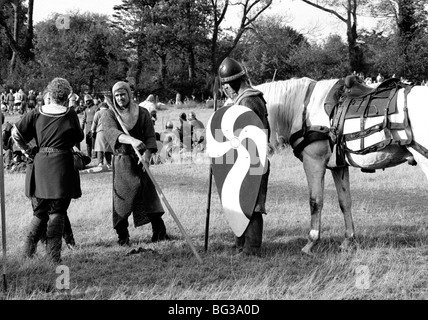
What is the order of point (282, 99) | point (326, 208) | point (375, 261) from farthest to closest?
1. point (326, 208)
2. point (282, 99)
3. point (375, 261)

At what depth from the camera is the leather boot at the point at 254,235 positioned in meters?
5.30

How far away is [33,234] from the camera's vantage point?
5246 millimetres

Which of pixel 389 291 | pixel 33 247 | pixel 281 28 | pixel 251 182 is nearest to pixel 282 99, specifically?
pixel 251 182

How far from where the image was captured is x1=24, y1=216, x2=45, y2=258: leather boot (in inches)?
205

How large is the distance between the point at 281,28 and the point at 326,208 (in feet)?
118

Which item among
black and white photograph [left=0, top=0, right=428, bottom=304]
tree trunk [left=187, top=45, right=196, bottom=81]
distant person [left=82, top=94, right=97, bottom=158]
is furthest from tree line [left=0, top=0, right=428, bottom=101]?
black and white photograph [left=0, top=0, right=428, bottom=304]

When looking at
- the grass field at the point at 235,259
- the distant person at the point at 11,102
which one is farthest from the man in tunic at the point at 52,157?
the distant person at the point at 11,102

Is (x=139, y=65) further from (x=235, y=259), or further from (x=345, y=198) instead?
(x=235, y=259)

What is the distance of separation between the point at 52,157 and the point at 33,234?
2.55 feet

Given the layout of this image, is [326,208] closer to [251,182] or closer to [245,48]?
[251,182]

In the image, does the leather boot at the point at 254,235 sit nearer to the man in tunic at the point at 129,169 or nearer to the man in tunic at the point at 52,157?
the man in tunic at the point at 129,169

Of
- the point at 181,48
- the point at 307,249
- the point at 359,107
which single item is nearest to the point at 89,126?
the point at 307,249

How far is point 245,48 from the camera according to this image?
1674 inches

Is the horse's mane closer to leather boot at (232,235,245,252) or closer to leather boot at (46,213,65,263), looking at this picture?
leather boot at (232,235,245,252)
